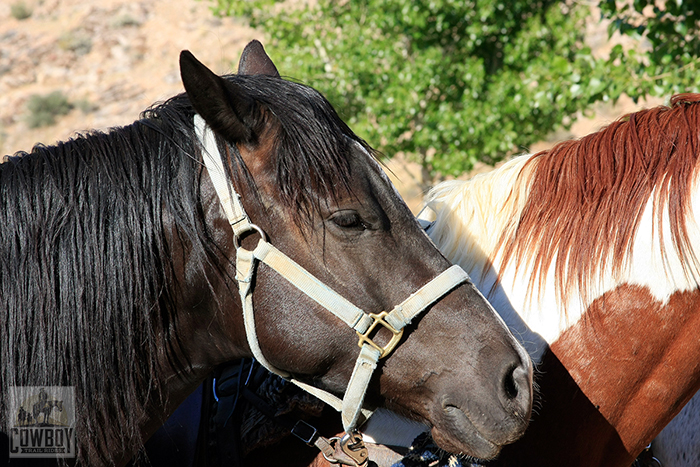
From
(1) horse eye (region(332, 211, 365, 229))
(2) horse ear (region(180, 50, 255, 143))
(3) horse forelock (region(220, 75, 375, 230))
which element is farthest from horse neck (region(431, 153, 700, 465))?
(2) horse ear (region(180, 50, 255, 143))

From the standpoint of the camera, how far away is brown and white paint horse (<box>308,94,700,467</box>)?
170cm

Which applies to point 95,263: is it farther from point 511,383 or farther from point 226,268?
point 511,383

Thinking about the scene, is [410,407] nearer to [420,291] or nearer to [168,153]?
[420,291]

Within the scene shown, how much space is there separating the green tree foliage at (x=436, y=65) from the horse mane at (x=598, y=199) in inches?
170

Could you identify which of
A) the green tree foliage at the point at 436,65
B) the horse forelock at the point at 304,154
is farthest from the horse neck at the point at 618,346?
the green tree foliage at the point at 436,65

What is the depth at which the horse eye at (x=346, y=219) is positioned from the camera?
145 centimetres

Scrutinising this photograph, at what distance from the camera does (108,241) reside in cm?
→ 144

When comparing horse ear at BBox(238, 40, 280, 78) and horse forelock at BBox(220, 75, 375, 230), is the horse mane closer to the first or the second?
horse forelock at BBox(220, 75, 375, 230)

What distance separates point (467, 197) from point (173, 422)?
1.39 metres

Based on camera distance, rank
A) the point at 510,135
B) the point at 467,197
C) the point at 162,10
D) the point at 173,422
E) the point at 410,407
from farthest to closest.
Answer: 1. the point at 162,10
2. the point at 510,135
3. the point at 467,197
4. the point at 173,422
5. the point at 410,407

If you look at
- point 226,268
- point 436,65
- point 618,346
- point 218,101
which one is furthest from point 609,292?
point 436,65

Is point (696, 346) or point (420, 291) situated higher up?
point (420, 291)

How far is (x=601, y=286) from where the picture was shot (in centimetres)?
174

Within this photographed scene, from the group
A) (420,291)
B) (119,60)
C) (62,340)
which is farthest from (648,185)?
(119,60)
